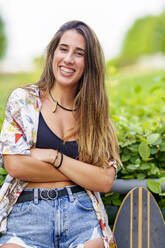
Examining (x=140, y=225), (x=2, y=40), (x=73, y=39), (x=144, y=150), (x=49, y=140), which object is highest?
(x=73, y=39)

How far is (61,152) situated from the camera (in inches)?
84.5

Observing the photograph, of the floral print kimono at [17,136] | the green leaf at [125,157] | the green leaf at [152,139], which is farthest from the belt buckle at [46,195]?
the green leaf at [152,139]

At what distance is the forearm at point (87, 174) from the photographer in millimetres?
2082

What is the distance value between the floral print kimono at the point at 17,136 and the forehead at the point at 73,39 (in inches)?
15.7

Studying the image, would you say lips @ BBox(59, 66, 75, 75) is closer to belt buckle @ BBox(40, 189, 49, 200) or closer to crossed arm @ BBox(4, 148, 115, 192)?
crossed arm @ BBox(4, 148, 115, 192)

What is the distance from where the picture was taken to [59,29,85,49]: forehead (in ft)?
7.39

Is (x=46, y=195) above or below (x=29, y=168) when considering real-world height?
below

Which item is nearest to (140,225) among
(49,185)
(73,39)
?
(49,185)

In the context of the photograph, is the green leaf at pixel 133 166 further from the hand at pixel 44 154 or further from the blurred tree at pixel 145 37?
the blurred tree at pixel 145 37

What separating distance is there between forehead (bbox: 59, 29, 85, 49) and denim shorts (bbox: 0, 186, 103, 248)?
87cm

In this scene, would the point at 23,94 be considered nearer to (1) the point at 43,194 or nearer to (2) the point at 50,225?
(1) the point at 43,194

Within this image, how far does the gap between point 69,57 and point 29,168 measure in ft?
2.36

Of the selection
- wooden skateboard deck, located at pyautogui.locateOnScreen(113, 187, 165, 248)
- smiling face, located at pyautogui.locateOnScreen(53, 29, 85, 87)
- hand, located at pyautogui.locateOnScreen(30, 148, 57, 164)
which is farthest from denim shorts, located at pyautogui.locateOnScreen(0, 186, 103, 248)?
smiling face, located at pyautogui.locateOnScreen(53, 29, 85, 87)

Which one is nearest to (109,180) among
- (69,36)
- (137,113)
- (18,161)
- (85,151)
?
(85,151)
